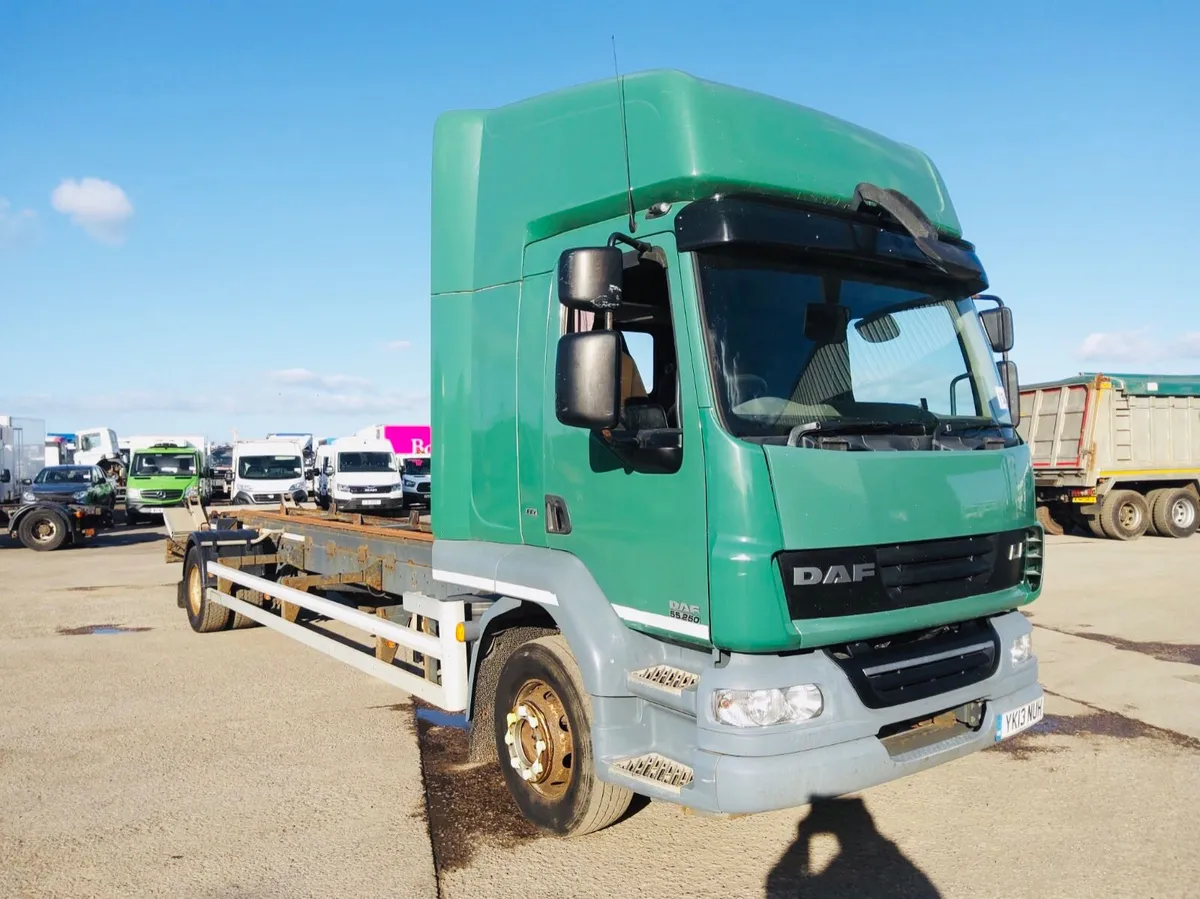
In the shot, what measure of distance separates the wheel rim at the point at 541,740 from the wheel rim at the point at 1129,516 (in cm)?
1624

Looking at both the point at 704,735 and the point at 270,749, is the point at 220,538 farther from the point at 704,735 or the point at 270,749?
the point at 704,735

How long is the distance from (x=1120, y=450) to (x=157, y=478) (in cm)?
2266

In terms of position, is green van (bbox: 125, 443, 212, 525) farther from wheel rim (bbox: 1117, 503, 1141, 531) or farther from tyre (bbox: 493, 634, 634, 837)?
tyre (bbox: 493, 634, 634, 837)

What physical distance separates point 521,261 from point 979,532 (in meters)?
2.36

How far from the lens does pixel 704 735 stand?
10.7 feet

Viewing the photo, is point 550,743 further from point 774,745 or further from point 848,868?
point 848,868

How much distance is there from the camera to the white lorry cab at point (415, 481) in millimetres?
27092

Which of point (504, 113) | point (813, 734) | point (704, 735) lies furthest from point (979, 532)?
point (504, 113)

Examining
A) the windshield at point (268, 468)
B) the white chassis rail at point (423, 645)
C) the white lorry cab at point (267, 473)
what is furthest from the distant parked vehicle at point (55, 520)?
the white chassis rail at point (423, 645)

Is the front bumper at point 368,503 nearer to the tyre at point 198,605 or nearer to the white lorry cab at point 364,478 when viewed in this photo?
the white lorry cab at point 364,478

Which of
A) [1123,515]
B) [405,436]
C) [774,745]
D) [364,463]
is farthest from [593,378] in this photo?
[405,436]

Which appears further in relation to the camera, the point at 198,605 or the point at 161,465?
the point at 161,465

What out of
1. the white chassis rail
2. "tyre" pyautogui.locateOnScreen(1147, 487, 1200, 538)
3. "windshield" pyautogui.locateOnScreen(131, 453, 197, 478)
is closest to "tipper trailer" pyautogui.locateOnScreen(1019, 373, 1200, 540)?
"tyre" pyautogui.locateOnScreen(1147, 487, 1200, 538)

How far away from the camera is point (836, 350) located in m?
3.76
